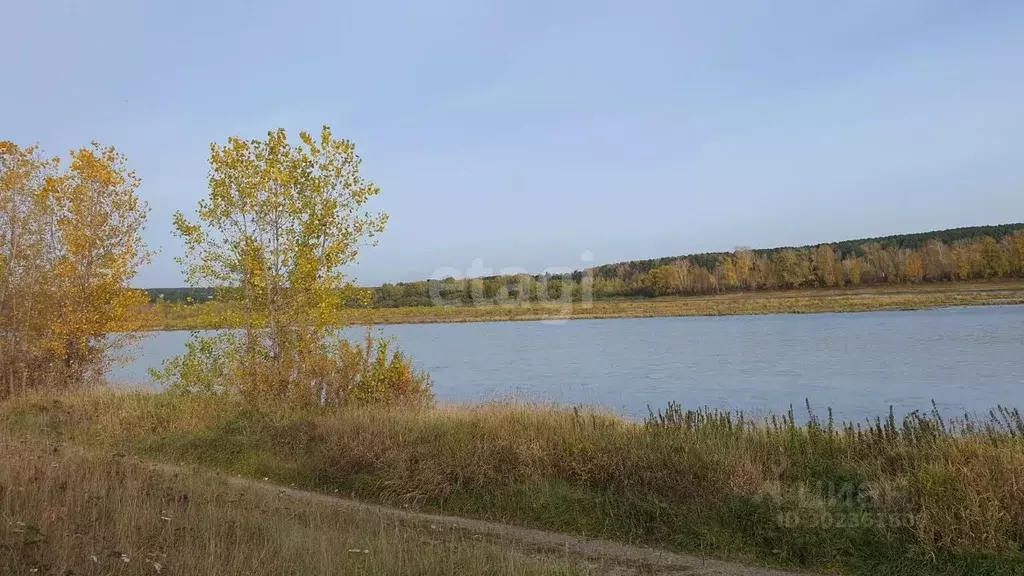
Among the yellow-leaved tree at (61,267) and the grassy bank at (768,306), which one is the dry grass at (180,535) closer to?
the yellow-leaved tree at (61,267)

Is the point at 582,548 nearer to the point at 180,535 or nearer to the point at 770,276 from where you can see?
the point at 180,535

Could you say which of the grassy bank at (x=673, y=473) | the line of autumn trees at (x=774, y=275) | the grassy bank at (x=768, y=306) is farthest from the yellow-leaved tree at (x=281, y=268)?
the line of autumn trees at (x=774, y=275)

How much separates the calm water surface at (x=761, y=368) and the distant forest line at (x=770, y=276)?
5380 cm

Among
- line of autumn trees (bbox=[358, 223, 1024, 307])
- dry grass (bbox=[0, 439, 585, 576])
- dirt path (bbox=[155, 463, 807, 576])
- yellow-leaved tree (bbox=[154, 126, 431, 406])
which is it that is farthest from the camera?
line of autumn trees (bbox=[358, 223, 1024, 307])

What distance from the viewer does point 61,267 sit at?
680 inches

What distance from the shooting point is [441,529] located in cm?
760

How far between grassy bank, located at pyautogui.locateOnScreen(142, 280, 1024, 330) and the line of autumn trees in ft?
10.8

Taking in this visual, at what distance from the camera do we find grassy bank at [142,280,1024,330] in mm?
71438

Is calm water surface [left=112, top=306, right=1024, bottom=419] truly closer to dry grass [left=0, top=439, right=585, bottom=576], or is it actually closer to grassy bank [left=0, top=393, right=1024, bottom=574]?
grassy bank [left=0, top=393, right=1024, bottom=574]

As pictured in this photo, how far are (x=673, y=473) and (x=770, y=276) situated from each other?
111 m

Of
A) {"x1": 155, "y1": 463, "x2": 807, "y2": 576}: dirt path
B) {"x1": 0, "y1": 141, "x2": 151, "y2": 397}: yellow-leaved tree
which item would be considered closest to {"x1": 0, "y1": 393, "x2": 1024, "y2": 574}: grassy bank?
{"x1": 155, "y1": 463, "x2": 807, "y2": 576}: dirt path

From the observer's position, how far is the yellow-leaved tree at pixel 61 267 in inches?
671

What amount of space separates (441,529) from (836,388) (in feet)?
57.4

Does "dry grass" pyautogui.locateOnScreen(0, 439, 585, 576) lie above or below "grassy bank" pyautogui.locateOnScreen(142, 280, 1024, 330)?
above
